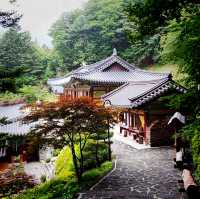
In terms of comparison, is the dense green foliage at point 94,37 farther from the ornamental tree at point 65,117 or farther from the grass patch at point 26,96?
the ornamental tree at point 65,117

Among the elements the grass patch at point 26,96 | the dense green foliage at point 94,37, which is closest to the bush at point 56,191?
the grass patch at point 26,96

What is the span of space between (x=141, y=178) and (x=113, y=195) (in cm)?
279

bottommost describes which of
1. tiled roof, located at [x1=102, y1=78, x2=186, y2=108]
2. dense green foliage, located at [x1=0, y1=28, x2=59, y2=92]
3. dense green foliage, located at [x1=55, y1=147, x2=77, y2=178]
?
dense green foliage, located at [x1=55, y1=147, x2=77, y2=178]

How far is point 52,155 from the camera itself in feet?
84.2

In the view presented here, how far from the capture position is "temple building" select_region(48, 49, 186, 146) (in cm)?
2284

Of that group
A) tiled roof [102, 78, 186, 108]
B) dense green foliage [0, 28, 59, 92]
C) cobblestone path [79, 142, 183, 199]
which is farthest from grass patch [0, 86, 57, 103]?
tiled roof [102, 78, 186, 108]

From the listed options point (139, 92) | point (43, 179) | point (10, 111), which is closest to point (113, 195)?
point (43, 179)

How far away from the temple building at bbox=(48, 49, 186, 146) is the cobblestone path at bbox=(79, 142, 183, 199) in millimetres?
2090

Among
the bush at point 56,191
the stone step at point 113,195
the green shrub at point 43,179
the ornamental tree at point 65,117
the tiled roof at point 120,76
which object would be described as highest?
the tiled roof at point 120,76

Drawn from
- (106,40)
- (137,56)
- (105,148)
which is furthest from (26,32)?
(105,148)

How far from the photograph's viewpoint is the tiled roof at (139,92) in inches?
899

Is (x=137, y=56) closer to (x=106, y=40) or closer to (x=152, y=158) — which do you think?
(x=106, y=40)

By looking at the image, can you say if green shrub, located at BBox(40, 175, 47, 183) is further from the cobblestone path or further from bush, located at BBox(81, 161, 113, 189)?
the cobblestone path

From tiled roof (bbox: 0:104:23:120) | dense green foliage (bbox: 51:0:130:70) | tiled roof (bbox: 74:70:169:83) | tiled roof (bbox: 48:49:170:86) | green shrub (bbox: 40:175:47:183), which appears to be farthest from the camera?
dense green foliage (bbox: 51:0:130:70)
